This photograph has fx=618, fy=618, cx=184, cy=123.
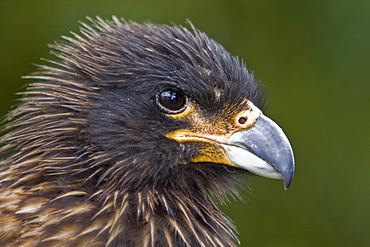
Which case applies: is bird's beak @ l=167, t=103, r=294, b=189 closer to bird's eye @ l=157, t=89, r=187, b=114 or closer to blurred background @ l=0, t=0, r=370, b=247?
bird's eye @ l=157, t=89, r=187, b=114

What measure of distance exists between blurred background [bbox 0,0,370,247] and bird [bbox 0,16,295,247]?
2.55 meters

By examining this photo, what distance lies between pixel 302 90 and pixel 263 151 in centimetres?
324

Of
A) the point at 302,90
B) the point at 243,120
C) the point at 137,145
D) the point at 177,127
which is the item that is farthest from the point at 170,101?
the point at 302,90

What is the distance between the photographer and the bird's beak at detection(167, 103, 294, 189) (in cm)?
301

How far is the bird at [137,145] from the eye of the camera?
2.91 metres

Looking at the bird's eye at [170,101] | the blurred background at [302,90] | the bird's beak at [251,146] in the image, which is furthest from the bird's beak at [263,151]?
the blurred background at [302,90]

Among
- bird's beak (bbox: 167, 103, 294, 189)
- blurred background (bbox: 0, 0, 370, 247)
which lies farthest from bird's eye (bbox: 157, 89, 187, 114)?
blurred background (bbox: 0, 0, 370, 247)

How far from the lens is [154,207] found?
3.00 meters

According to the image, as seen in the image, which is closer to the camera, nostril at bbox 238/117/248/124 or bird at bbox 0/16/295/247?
bird at bbox 0/16/295/247

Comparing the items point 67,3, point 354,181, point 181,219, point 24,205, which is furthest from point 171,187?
point 354,181

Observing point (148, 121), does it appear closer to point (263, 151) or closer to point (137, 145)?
point (137, 145)

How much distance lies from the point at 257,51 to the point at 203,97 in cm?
314

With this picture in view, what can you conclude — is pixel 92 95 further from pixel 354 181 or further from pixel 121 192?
pixel 354 181

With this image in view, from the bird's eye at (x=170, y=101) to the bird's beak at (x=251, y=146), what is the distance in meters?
0.12
